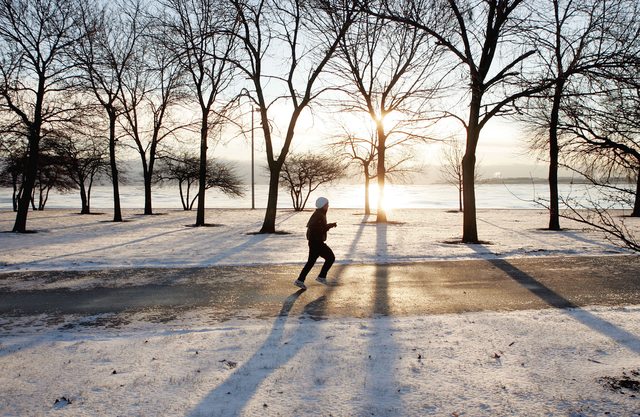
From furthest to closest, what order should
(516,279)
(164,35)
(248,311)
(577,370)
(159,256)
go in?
(164,35), (159,256), (516,279), (248,311), (577,370)

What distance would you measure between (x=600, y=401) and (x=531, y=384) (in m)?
0.52

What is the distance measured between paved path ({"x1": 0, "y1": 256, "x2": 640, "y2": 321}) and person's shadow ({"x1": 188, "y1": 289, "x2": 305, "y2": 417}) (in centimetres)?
124

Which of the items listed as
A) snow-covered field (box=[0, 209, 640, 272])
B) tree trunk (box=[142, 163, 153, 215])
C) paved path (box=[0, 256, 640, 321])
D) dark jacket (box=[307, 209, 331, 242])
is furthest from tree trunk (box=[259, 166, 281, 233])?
tree trunk (box=[142, 163, 153, 215])

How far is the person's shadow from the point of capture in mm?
3564

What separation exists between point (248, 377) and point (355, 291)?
366 centimetres

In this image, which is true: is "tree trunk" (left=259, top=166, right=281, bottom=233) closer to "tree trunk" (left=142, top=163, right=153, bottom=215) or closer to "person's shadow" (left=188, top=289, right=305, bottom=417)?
"person's shadow" (left=188, top=289, right=305, bottom=417)

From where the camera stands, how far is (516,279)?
27.8ft

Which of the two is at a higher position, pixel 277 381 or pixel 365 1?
pixel 365 1

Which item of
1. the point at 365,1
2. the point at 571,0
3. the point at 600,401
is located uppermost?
the point at 571,0

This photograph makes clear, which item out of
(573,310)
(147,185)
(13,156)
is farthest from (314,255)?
(147,185)

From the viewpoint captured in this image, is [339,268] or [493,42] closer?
[339,268]

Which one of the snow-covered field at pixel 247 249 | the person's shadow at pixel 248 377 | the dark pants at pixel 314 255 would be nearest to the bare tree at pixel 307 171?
the snow-covered field at pixel 247 249

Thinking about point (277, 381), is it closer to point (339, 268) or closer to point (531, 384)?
point (531, 384)

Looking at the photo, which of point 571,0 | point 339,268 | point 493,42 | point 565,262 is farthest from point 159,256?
point 571,0
